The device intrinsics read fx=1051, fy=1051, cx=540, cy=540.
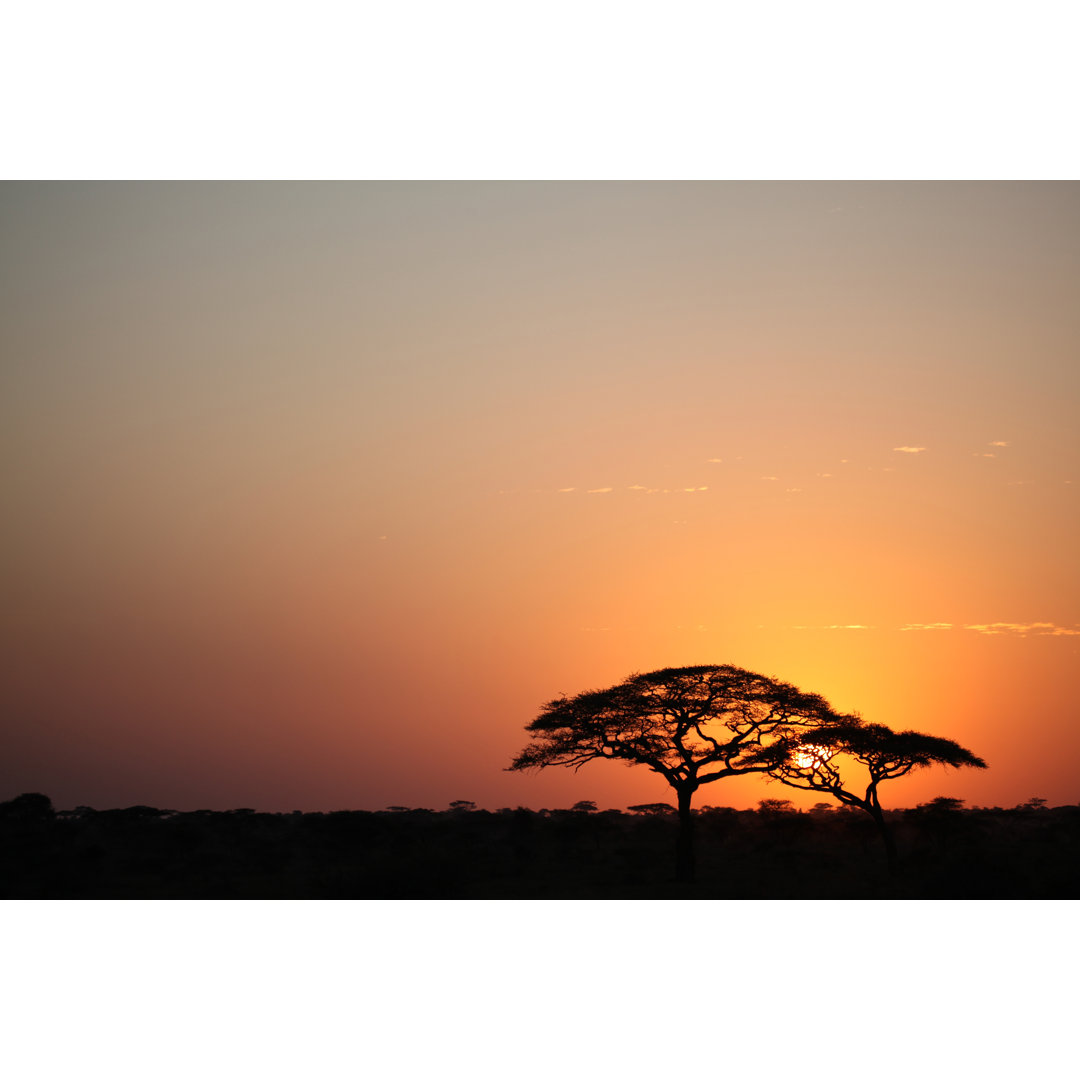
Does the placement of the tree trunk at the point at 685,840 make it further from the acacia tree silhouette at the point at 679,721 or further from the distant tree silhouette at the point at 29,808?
the distant tree silhouette at the point at 29,808

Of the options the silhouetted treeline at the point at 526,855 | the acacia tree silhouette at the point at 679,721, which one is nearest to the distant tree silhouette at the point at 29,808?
the silhouetted treeline at the point at 526,855

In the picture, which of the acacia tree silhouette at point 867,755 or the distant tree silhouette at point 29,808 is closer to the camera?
the acacia tree silhouette at point 867,755

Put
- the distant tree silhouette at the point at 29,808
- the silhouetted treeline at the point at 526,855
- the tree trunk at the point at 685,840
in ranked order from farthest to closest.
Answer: the distant tree silhouette at the point at 29,808 < the tree trunk at the point at 685,840 < the silhouetted treeline at the point at 526,855

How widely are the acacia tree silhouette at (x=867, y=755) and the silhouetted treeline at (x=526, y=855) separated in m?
2.26

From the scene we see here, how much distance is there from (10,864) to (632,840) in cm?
2371

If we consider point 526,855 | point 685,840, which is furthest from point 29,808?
point 685,840

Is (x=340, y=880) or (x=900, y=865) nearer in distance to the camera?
(x=340, y=880)

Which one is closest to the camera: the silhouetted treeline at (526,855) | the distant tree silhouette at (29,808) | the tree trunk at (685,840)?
the silhouetted treeline at (526,855)

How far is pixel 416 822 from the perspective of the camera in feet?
176

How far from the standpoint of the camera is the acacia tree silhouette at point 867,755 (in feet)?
100

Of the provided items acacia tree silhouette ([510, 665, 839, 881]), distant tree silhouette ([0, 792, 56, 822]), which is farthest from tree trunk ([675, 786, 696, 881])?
distant tree silhouette ([0, 792, 56, 822])

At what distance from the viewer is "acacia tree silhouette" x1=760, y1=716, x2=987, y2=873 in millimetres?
30609

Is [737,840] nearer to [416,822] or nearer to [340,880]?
[416,822]

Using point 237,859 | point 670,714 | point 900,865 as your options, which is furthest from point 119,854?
point 900,865
